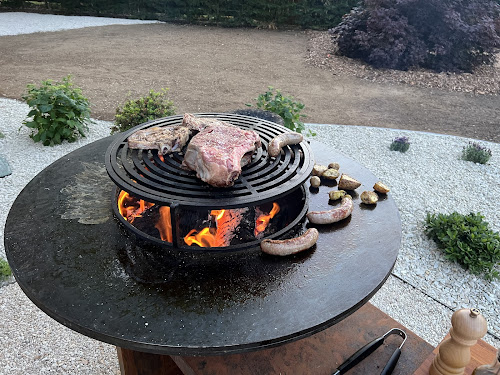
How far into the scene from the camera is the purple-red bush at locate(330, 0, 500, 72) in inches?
440

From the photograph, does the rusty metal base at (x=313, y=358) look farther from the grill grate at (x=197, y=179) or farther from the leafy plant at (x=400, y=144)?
the leafy plant at (x=400, y=144)

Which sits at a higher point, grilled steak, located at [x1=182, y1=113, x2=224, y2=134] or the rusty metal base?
grilled steak, located at [x1=182, y1=113, x2=224, y2=134]

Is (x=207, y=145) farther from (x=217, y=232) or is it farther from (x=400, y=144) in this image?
(x=400, y=144)

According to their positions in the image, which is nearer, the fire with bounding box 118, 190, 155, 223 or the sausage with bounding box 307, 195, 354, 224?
the sausage with bounding box 307, 195, 354, 224

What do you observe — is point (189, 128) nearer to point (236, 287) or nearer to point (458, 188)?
point (236, 287)

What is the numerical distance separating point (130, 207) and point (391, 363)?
1915 millimetres

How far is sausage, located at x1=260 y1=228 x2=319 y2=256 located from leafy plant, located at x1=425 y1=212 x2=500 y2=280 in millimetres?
2699

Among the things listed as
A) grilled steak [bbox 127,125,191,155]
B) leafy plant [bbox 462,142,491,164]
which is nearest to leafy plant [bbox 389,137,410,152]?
leafy plant [bbox 462,142,491,164]

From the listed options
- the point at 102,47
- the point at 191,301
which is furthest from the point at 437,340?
the point at 102,47

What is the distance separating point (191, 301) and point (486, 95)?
11034 mm

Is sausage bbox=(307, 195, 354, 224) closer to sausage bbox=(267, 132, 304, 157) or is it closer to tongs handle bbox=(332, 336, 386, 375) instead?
sausage bbox=(267, 132, 304, 157)

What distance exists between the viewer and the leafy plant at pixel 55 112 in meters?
5.75

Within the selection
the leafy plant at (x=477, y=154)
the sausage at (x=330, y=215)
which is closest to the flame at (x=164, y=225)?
the sausage at (x=330, y=215)

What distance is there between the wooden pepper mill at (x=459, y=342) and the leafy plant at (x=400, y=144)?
4.99 metres
